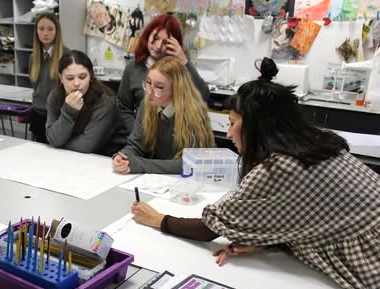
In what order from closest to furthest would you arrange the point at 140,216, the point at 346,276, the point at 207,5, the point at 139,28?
the point at 346,276, the point at 140,216, the point at 207,5, the point at 139,28

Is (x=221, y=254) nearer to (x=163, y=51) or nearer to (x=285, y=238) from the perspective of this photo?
(x=285, y=238)

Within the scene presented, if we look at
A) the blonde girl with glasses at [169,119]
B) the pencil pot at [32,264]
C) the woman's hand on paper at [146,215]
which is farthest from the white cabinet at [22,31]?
the pencil pot at [32,264]

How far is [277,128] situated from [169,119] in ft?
3.15

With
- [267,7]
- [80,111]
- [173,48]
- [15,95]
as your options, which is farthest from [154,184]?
[267,7]

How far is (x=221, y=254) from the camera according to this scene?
114cm

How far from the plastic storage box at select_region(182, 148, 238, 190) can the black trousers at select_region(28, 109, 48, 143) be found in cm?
156

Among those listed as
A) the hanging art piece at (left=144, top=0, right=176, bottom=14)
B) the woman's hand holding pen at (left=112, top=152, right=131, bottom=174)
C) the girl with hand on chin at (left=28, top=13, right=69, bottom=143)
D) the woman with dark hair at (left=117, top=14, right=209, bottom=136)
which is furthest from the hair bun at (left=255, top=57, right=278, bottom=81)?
the hanging art piece at (left=144, top=0, right=176, bottom=14)

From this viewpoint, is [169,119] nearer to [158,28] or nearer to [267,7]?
[158,28]

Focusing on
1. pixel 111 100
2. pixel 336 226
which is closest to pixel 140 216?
pixel 336 226

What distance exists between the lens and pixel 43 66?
3078 millimetres

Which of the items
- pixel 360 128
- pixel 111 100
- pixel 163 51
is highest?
pixel 163 51

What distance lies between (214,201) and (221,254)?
430 millimetres

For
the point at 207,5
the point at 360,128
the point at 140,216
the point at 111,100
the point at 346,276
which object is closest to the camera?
the point at 346,276

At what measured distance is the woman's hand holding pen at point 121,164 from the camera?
1.80 metres
